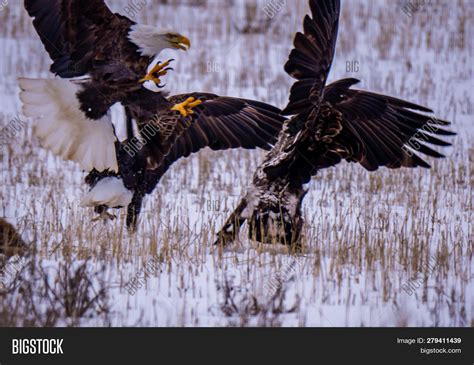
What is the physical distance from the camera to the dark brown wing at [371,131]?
6.62m

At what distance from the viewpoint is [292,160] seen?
6621mm

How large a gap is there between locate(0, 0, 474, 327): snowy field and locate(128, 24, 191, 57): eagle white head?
127cm

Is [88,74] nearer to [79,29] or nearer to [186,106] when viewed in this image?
[79,29]

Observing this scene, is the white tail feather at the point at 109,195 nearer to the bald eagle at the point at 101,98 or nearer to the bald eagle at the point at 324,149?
the bald eagle at the point at 101,98

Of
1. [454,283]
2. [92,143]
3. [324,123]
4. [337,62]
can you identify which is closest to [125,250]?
[92,143]

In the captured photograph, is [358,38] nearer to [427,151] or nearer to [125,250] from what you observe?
[427,151]

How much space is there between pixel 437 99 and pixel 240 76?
261cm

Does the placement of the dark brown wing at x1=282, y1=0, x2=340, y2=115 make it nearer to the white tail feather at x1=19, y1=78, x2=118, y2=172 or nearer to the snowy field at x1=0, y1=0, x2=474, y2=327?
the snowy field at x1=0, y1=0, x2=474, y2=327

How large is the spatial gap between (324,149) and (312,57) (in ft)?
2.39

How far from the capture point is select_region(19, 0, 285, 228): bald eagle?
6.81m

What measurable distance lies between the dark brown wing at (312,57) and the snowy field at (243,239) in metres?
1.02

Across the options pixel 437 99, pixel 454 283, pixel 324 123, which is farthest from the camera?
pixel 437 99

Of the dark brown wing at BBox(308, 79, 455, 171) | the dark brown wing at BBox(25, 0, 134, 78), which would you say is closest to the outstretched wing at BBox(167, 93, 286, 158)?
the dark brown wing at BBox(25, 0, 134, 78)

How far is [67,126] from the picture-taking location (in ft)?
22.5
